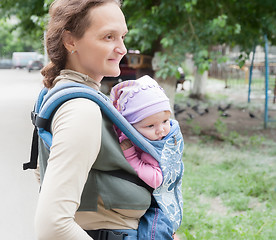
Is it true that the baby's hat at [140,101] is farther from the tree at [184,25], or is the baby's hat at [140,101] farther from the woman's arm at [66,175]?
the tree at [184,25]

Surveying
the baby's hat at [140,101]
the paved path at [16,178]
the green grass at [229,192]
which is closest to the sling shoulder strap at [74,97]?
the baby's hat at [140,101]

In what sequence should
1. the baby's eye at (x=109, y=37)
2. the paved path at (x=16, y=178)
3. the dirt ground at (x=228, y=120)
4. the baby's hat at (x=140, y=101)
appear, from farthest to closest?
1. the dirt ground at (x=228, y=120)
2. the paved path at (x=16, y=178)
3. the baby's hat at (x=140, y=101)
4. the baby's eye at (x=109, y=37)

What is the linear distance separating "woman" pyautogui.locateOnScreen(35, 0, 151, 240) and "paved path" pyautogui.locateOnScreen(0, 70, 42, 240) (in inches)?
39.1

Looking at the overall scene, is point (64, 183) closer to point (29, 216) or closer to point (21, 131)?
point (29, 216)

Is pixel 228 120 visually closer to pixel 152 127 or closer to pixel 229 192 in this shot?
pixel 229 192

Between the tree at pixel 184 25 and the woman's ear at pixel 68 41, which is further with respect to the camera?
the tree at pixel 184 25

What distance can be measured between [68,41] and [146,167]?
1.67 feet

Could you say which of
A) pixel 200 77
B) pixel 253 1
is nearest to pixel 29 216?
pixel 253 1

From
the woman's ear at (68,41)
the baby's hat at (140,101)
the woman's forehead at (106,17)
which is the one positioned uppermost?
the woman's forehead at (106,17)

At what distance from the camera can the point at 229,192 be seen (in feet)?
18.3

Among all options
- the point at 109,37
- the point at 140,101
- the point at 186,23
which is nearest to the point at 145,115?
the point at 140,101

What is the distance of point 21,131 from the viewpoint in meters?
8.35

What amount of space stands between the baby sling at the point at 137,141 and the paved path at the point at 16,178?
3.48 ft

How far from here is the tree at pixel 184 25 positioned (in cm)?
730
